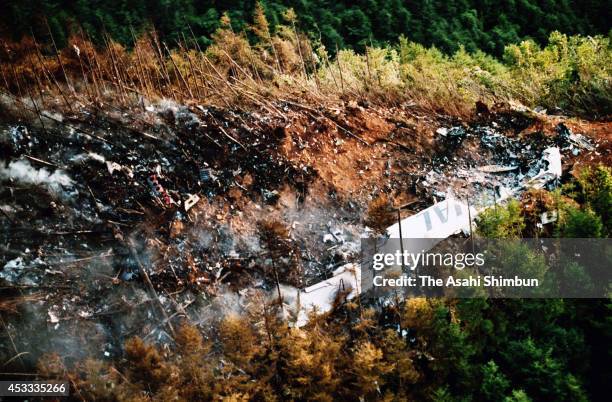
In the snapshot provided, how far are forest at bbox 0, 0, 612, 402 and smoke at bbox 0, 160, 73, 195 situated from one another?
25mm

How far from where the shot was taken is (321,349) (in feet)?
20.2

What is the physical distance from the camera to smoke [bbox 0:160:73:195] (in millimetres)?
7219

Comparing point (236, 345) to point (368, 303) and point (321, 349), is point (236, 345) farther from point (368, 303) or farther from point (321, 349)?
point (368, 303)

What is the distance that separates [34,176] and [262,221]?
334 centimetres

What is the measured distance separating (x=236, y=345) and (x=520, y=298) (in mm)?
3818

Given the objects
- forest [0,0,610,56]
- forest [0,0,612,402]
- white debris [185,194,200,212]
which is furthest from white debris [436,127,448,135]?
forest [0,0,610,56]

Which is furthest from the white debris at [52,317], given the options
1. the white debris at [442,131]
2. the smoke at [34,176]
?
the white debris at [442,131]

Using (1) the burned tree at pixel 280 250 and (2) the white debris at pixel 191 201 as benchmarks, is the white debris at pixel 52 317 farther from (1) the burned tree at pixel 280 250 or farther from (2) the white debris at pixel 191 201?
(1) the burned tree at pixel 280 250

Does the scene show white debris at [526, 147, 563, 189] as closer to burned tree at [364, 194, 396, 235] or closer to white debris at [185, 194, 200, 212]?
burned tree at [364, 194, 396, 235]

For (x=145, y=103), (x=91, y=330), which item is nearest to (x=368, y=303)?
(x=91, y=330)

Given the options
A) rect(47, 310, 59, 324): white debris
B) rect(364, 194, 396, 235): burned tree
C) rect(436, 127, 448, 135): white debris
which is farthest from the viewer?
rect(436, 127, 448, 135): white debris

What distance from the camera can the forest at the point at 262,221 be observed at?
6223 mm

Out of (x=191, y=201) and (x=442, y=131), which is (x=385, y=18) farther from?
(x=191, y=201)

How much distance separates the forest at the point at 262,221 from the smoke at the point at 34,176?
0.02 m
